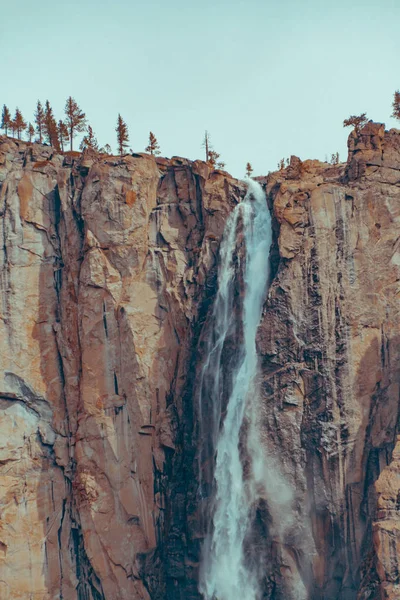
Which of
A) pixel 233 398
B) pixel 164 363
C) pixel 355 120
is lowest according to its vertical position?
pixel 233 398

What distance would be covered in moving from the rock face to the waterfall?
1.18 m

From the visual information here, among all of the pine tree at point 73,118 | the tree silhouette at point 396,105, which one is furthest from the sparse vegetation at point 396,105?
the pine tree at point 73,118

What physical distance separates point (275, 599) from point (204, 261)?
22.2 meters

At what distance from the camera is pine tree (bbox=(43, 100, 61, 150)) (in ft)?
223

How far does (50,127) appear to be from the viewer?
6800 cm

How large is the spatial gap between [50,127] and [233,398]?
32.2 metres

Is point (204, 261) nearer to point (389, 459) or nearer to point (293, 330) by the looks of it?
point (293, 330)

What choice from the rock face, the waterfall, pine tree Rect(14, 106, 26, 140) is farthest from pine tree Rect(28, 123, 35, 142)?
the waterfall

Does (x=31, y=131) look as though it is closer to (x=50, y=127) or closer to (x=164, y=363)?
(x=50, y=127)

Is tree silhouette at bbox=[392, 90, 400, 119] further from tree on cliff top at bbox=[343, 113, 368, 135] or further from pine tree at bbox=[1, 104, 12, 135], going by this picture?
pine tree at bbox=[1, 104, 12, 135]

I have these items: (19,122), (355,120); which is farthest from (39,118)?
(355,120)

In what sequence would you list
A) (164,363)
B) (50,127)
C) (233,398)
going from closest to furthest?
(233,398) → (164,363) → (50,127)

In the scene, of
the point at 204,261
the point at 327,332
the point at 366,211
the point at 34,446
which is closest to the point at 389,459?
the point at 327,332

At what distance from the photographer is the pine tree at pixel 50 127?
68.1m
